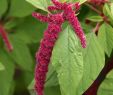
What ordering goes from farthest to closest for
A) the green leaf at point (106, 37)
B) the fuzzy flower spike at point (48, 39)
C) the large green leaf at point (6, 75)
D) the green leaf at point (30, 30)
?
1. the green leaf at point (30, 30)
2. the large green leaf at point (6, 75)
3. the green leaf at point (106, 37)
4. the fuzzy flower spike at point (48, 39)

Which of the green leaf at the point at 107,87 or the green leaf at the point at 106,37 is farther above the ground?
the green leaf at the point at 106,37

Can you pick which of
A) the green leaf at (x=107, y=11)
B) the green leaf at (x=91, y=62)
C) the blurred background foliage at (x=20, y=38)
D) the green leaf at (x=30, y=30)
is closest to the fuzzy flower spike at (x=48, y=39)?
the green leaf at (x=91, y=62)

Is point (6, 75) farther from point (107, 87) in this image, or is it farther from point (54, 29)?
point (54, 29)

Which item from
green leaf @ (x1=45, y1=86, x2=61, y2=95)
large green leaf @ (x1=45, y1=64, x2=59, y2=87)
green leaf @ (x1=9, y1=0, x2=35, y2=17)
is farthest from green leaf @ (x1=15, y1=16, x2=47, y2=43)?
large green leaf @ (x1=45, y1=64, x2=59, y2=87)

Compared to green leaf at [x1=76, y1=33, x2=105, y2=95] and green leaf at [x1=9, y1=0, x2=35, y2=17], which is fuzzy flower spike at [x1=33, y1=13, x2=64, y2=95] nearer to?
green leaf at [x1=76, y1=33, x2=105, y2=95]

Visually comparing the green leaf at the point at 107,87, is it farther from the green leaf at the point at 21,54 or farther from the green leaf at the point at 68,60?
the green leaf at the point at 21,54

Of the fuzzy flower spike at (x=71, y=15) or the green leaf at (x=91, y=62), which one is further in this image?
the green leaf at (x=91, y=62)

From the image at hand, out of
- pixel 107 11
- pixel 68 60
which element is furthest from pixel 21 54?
pixel 68 60
